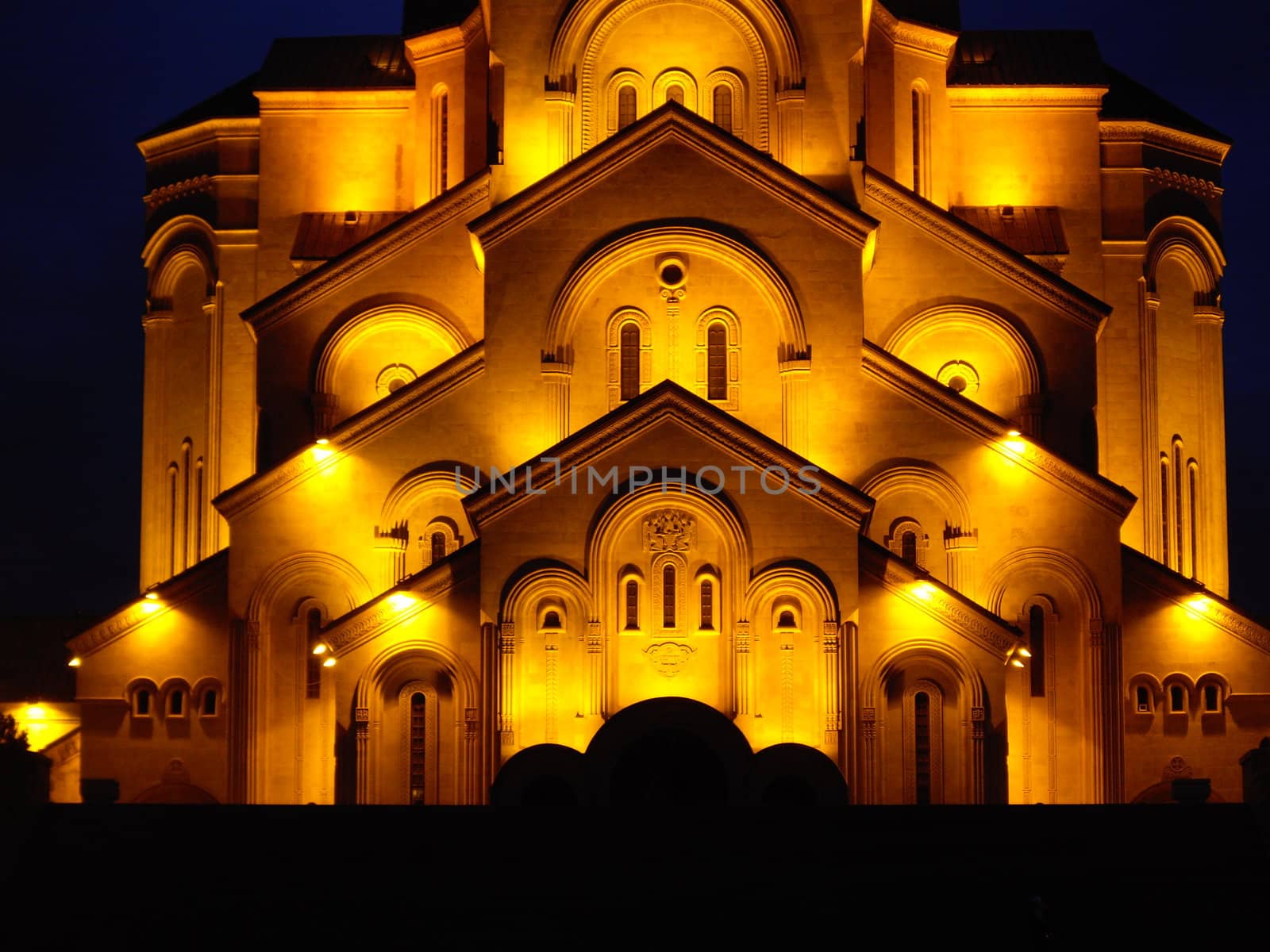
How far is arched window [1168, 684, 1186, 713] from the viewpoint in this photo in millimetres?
42438

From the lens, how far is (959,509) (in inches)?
1634

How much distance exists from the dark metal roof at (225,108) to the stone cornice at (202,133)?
98 millimetres

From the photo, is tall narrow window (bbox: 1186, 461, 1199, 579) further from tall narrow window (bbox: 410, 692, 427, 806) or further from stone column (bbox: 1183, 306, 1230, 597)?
tall narrow window (bbox: 410, 692, 427, 806)

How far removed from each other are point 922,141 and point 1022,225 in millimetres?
3009

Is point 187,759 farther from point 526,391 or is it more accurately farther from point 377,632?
point 526,391

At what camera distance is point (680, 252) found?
136 feet

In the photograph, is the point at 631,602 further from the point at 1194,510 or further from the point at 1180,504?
the point at 1194,510

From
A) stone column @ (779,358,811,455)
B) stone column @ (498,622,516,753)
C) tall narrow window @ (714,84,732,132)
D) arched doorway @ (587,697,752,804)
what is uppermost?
tall narrow window @ (714,84,732,132)

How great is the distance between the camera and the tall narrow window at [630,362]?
136 feet

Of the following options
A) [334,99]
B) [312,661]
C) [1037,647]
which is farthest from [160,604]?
[1037,647]

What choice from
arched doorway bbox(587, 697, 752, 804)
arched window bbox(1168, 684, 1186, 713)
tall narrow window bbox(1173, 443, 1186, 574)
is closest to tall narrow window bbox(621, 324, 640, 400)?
arched doorway bbox(587, 697, 752, 804)

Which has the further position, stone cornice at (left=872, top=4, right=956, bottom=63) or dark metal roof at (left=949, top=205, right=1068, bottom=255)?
dark metal roof at (left=949, top=205, right=1068, bottom=255)

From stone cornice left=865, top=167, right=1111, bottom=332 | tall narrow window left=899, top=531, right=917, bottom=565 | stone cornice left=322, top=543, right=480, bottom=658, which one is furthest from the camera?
stone cornice left=865, top=167, right=1111, bottom=332

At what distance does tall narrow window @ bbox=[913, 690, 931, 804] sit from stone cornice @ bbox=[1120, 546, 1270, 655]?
6.04 m
